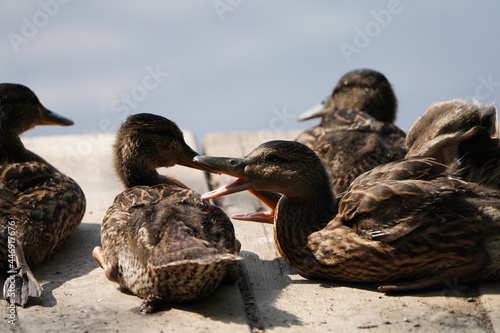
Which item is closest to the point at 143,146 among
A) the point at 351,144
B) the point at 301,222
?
the point at 301,222

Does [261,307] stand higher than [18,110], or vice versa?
[18,110]

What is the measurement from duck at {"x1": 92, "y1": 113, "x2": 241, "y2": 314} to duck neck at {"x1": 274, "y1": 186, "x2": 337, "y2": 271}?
1.13ft

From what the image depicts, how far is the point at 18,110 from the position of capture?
6.98 meters

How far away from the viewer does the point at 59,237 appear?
599 cm

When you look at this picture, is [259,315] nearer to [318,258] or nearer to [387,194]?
[318,258]

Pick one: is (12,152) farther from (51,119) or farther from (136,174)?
(136,174)

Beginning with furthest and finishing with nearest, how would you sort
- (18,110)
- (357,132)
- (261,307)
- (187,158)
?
1. (357,132)
2. (18,110)
3. (187,158)
4. (261,307)

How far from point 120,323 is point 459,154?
2.43 meters

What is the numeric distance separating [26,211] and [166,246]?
4.64 ft

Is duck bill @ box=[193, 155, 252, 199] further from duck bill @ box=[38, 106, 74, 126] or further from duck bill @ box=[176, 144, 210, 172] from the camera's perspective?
duck bill @ box=[38, 106, 74, 126]

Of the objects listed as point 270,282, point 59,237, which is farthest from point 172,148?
point 270,282

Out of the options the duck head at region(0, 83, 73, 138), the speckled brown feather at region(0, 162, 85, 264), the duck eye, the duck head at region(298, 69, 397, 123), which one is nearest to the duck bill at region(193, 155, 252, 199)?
the duck eye

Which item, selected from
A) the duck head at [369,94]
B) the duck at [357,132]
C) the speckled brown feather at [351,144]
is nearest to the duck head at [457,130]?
the duck at [357,132]

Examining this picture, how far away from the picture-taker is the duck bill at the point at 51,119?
7.35 m
